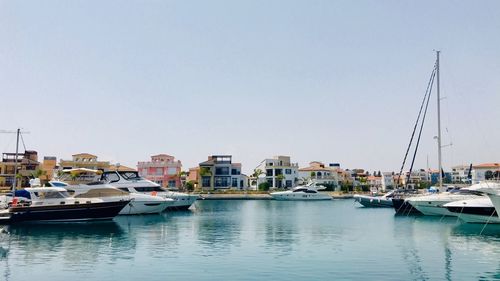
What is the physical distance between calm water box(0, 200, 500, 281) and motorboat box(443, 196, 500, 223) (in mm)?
1749

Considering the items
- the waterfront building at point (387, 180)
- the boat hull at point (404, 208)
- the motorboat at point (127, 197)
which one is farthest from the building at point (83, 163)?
the waterfront building at point (387, 180)

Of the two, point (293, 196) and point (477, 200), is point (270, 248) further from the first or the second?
point (293, 196)

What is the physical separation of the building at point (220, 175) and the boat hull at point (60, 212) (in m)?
72.8

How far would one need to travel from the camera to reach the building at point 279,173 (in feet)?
408

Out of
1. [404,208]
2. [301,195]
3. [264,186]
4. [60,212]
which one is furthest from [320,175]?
[60,212]

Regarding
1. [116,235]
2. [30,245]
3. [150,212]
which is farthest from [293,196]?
[30,245]

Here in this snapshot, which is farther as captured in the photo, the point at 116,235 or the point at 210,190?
the point at 210,190

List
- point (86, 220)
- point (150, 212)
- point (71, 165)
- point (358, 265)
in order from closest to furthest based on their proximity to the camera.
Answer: point (358, 265), point (86, 220), point (150, 212), point (71, 165)

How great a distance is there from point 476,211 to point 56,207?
36.1 meters

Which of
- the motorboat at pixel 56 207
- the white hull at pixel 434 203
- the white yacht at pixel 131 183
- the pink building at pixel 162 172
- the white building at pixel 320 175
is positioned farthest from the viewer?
the white building at pixel 320 175

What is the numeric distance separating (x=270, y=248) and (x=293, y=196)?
69.6 m

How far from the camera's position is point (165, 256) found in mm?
25156

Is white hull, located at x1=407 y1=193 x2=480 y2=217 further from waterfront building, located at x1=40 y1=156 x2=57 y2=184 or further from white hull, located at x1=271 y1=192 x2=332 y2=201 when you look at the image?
waterfront building, located at x1=40 y1=156 x2=57 y2=184

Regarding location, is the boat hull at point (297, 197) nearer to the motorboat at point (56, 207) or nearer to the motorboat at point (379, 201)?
the motorboat at point (379, 201)
